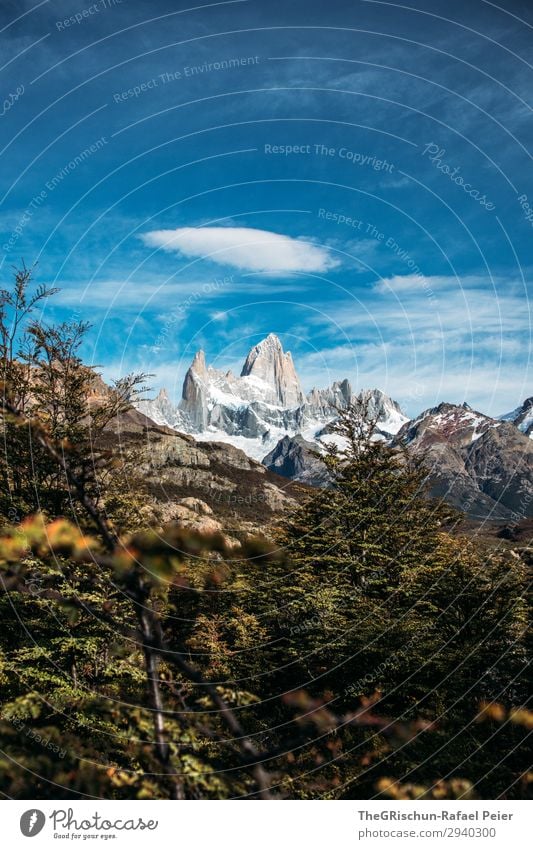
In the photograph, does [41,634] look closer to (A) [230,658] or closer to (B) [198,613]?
(A) [230,658]

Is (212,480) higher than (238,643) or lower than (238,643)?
higher

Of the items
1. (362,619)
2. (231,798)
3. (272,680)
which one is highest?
(231,798)

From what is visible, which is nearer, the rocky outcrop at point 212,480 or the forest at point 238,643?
the forest at point 238,643

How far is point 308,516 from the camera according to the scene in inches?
947

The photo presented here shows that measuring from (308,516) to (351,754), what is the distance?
13387 millimetres

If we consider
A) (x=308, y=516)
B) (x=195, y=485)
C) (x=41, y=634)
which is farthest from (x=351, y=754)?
(x=195, y=485)

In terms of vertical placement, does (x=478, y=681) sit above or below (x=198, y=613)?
above

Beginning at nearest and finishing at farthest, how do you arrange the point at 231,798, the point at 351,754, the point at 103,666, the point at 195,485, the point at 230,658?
the point at 231,798, the point at 351,754, the point at 103,666, the point at 230,658, the point at 195,485

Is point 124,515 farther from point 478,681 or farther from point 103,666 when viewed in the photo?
point 478,681

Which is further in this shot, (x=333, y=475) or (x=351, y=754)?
(x=333, y=475)

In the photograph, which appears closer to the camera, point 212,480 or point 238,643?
point 238,643

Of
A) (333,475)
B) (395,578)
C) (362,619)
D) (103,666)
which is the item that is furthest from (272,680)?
(333,475)

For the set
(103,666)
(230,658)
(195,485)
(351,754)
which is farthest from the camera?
(195,485)

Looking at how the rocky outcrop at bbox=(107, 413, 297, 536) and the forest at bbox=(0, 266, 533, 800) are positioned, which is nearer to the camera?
the forest at bbox=(0, 266, 533, 800)
